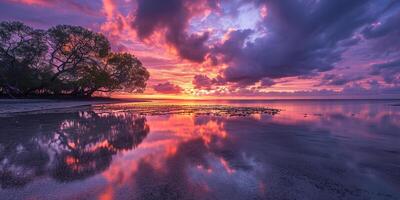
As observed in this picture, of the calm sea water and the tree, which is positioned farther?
the tree

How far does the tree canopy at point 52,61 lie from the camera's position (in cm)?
4497

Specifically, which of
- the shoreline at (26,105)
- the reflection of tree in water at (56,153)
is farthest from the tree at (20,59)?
the reflection of tree in water at (56,153)

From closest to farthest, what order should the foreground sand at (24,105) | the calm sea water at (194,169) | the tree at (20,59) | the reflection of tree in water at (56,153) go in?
the calm sea water at (194,169) < the reflection of tree in water at (56,153) < the foreground sand at (24,105) < the tree at (20,59)

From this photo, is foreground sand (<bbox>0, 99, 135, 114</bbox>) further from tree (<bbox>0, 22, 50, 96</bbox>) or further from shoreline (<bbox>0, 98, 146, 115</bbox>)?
tree (<bbox>0, 22, 50, 96</bbox>)

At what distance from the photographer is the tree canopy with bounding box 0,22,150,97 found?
44969 millimetres

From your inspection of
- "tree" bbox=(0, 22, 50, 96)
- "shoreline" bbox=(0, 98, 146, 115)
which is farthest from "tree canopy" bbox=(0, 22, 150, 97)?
"shoreline" bbox=(0, 98, 146, 115)

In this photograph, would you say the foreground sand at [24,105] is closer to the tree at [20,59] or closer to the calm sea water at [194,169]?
the tree at [20,59]

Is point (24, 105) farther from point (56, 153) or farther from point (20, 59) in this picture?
point (56, 153)

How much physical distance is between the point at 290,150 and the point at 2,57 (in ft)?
185

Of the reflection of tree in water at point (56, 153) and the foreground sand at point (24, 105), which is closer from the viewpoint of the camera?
the reflection of tree in water at point (56, 153)

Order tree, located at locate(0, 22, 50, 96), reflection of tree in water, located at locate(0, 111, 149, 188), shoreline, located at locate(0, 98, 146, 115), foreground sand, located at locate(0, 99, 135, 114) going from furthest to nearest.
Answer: tree, located at locate(0, 22, 50, 96) < foreground sand, located at locate(0, 99, 135, 114) < shoreline, located at locate(0, 98, 146, 115) < reflection of tree in water, located at locate(0, 111, 149, 188)

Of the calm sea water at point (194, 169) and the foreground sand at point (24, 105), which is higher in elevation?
the foreground sand at point (24, 105)

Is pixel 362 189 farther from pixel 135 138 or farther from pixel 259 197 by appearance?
pixel 135 138

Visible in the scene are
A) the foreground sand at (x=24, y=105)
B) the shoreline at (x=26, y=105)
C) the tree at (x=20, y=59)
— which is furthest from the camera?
the tree at (x=20, y=59)
